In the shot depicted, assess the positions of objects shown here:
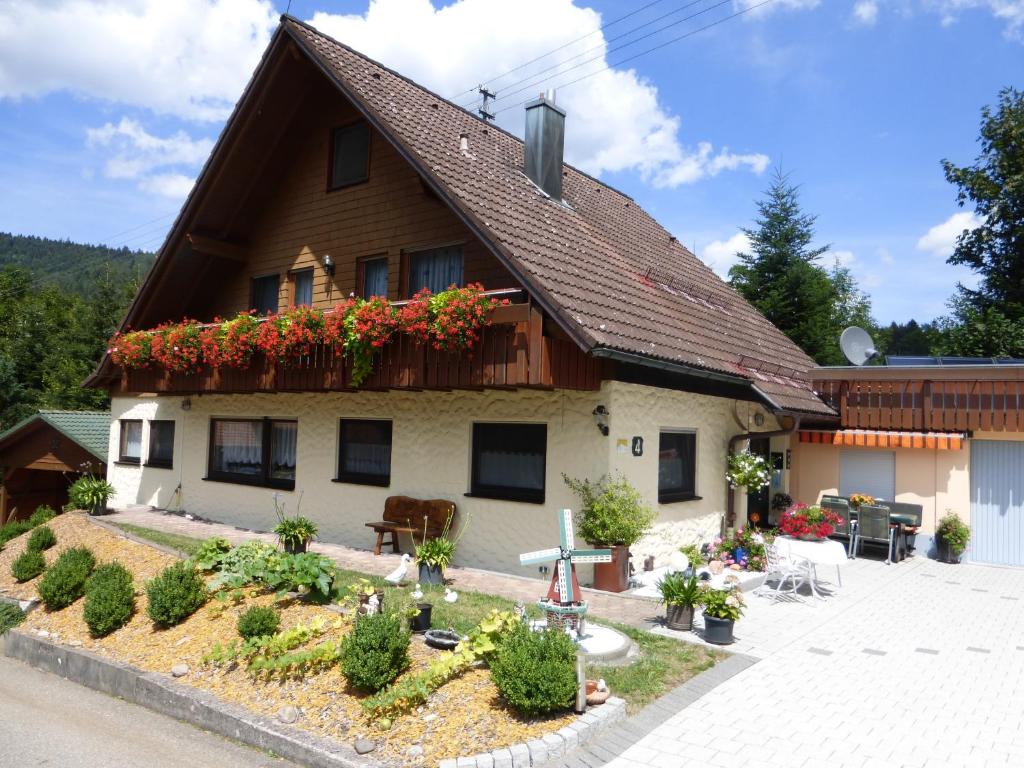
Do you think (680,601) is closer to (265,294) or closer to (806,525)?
(806,525)

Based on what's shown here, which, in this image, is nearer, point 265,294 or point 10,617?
point 10,617

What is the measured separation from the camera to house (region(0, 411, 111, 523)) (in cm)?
2019

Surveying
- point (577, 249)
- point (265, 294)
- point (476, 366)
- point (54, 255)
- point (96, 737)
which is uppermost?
point (54, 255)

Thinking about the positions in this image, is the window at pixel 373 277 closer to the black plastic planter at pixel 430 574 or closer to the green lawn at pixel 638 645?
the green lawn at pixel 638 645

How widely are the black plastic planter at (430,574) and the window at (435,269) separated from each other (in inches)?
190

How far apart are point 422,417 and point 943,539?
1052cm

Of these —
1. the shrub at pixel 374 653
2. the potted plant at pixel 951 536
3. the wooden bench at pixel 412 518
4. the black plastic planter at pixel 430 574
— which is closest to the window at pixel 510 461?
the wooden bench at pixel 412 518

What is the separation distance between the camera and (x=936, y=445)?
→ 1430 cm

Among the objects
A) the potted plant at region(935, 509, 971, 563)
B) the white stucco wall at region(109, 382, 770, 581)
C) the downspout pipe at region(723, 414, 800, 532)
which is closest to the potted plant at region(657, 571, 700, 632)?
the white stucco wall at region(109, 382, 770, 581)

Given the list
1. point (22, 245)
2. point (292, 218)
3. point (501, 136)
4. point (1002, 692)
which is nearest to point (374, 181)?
point (292, 218)

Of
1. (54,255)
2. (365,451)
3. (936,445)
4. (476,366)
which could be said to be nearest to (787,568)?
(476,366)

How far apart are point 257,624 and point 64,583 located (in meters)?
3.95

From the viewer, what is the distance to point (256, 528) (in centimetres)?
1541

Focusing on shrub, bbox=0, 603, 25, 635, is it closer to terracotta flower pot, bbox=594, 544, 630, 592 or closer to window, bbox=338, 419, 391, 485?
window, bbox=338, 419, 391, 485
